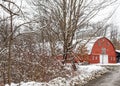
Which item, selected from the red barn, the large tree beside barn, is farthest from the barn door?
the large tree beside barn

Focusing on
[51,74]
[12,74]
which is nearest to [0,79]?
[12,74]

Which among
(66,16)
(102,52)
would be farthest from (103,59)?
(66,16)

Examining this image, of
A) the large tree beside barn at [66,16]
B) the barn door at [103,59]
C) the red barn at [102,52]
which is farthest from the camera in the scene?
the barn door at [103,59]

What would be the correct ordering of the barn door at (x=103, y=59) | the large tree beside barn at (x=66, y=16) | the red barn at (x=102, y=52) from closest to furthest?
1. the large tree beside barn at (x=66, y=16)
2. the red barn at (x=102, y=52)
3. the barn door at (x=103, y=59)

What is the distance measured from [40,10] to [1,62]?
11716mm

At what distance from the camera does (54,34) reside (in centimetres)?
2269

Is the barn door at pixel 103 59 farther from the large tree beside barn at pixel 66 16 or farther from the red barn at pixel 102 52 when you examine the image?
the large tree beside barn at pixel 66 16

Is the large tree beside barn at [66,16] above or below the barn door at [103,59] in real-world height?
above

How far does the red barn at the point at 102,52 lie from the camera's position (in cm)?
5690

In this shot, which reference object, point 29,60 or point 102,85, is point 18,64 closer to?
point 29,60

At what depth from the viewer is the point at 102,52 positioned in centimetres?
6097

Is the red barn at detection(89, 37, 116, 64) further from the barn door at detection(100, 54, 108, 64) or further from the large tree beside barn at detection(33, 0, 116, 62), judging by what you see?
the large tree beside barn at detection(33, 0, 116, 62)

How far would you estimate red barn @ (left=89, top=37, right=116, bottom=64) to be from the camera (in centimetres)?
5690

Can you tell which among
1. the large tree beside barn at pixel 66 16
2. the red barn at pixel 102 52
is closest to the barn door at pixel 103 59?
the red barn at pixel 102 52
